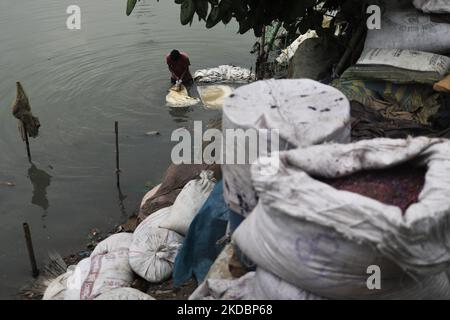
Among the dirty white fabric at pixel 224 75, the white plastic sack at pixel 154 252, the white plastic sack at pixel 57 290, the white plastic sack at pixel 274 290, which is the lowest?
the white plastic sack at pixel 57 290

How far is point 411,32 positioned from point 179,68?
4.07 meters

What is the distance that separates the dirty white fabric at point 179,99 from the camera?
6.71 m

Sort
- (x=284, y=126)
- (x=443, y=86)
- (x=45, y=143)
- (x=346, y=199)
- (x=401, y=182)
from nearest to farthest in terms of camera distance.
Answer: (x=346, y=199)
(x=401, y=182)
(x=284, y=126)
(x=443, y=86)
(x=45, y=143)

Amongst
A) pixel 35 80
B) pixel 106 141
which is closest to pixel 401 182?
pixel 106 141

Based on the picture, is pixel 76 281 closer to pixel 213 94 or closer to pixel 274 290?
pixel 274 290

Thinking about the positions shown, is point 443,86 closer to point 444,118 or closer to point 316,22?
point 444,118

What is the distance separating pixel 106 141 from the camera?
597 centimetres

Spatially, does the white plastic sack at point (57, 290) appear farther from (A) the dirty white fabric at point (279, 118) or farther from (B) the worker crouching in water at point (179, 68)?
(B) the worker crouching in water at point (179, 68)

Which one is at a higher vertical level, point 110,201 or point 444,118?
point 444,118

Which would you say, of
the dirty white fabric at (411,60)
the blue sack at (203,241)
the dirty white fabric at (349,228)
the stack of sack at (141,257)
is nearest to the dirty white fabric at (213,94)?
the dirty white fabric at (411,60)

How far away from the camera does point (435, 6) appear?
312 cm

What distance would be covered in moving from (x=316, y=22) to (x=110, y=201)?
2665 millimetres

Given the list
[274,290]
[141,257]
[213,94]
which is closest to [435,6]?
[274,290]

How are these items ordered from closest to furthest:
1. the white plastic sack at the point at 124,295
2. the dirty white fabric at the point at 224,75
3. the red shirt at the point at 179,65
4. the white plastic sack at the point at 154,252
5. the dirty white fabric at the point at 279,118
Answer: the dirty white fabric at the point at 279,118 < the white plastic sack at the point at 124,295 < the white plastic sack at the point at 154,252 < the red shirt at the point at 179,65 < the dirty white fabric at the point at 224,75
